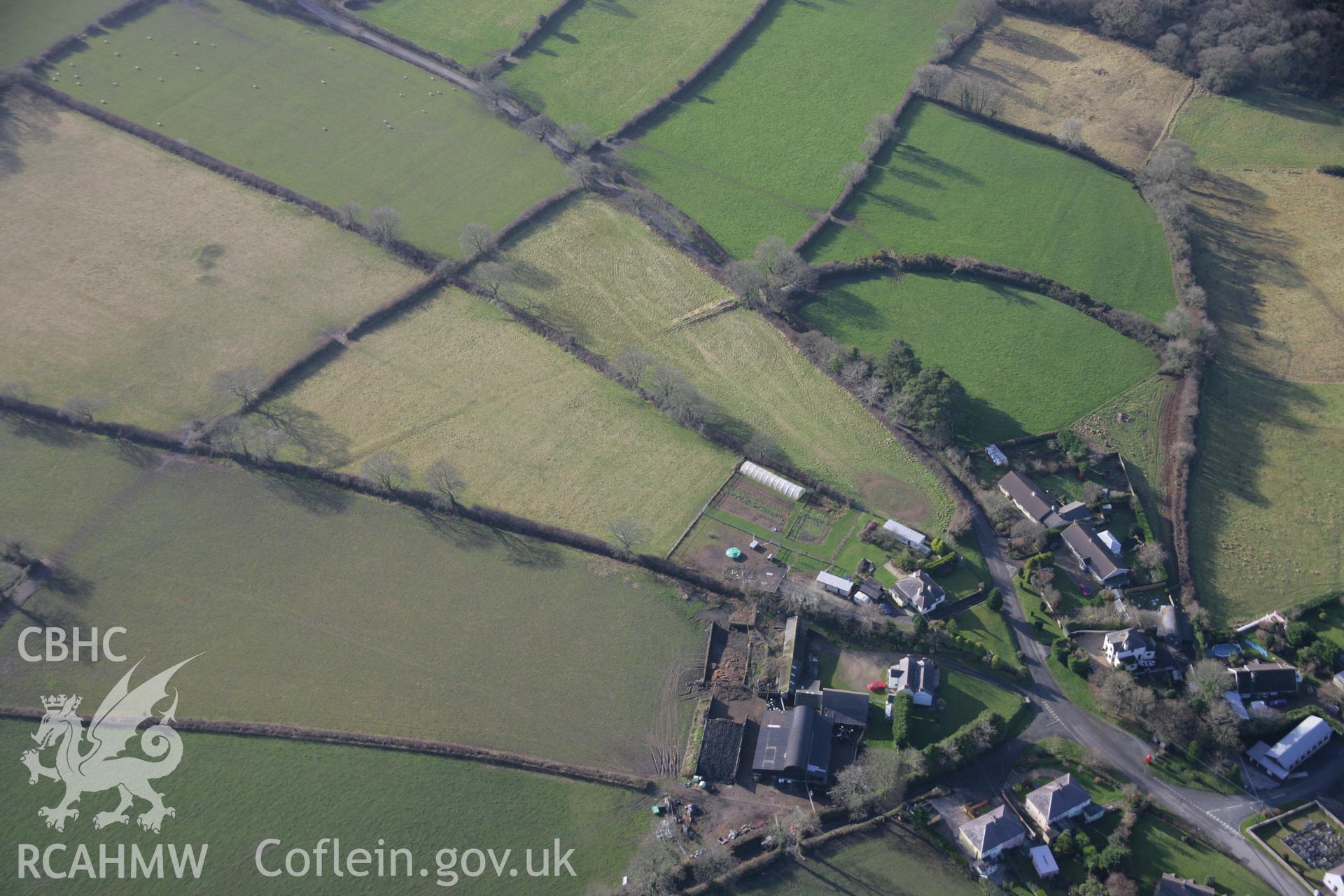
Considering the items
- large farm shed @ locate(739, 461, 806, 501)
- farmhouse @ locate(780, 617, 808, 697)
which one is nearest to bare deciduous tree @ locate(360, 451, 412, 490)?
large farm shed @ locate(739, 461, 806, 501)

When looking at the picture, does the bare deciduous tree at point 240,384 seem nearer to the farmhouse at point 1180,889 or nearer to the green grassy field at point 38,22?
the green grassy field at point 38,22

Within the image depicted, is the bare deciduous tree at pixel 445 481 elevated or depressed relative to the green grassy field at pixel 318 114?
depressed

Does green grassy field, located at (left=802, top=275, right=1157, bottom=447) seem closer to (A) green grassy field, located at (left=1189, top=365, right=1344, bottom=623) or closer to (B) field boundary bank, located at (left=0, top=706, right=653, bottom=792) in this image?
(A) green grassy field, located at (left=1189, top=365, right=1344, bottom=623)

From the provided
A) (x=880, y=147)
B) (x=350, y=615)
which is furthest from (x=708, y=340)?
(x=350, y=615)

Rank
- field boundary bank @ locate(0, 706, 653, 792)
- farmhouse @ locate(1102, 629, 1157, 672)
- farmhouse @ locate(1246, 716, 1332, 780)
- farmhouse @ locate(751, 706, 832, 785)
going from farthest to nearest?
farmhouse @ locate(1102, 629, 1157, 672) → farmhouse @ locate(1246, 716, 1332, 780) → field boundary bank @ locate(0, 706, 653, 792) → farmhouse @ locate(751, 706, 832, 785)

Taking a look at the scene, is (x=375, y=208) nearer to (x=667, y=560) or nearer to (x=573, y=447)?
(x=573, y=447)

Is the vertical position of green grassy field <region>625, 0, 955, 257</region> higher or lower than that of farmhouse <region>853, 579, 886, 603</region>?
higher

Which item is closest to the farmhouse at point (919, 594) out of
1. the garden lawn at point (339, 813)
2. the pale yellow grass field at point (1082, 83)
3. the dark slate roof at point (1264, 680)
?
the dark slate roof at point (1264, 680)
